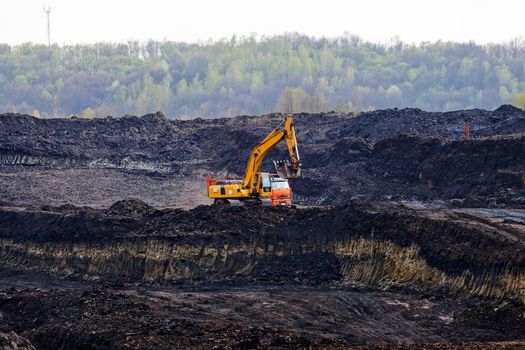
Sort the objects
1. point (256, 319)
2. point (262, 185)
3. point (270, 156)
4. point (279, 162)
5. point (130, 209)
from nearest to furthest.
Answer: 1. point (256, 319)
2. point (279, 162)
3. point (130, 209)
4. point (262, 185)
5. point (270, 156)

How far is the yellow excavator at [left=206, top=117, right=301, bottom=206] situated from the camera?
111 ft

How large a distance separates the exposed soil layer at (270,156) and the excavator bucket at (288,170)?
6075 millimetres

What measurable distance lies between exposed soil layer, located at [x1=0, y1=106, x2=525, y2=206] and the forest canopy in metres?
62.4

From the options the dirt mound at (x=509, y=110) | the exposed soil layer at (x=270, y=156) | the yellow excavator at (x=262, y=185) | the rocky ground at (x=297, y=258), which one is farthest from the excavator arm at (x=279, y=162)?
the dirt mound at (x=509, y=110)

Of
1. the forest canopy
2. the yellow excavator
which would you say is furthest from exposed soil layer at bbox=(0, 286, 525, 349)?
the forest canopy

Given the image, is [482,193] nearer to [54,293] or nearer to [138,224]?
[138,224]

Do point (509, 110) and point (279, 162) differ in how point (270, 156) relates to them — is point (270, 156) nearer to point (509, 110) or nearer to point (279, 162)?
point (509, 110)

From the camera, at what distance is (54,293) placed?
23703 millimetres

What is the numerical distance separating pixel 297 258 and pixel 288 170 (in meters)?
5.95

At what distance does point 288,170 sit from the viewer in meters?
33.1

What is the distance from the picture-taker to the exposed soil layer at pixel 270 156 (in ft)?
132

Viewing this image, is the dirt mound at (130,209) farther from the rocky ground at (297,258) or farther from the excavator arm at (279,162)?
the excavator arm at (279,162)

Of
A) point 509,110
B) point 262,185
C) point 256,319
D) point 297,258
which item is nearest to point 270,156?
point 509,110

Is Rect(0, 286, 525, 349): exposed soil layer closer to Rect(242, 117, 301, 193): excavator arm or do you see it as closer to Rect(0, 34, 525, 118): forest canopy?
Rect(242, 117, 301, 193): excavator arm
